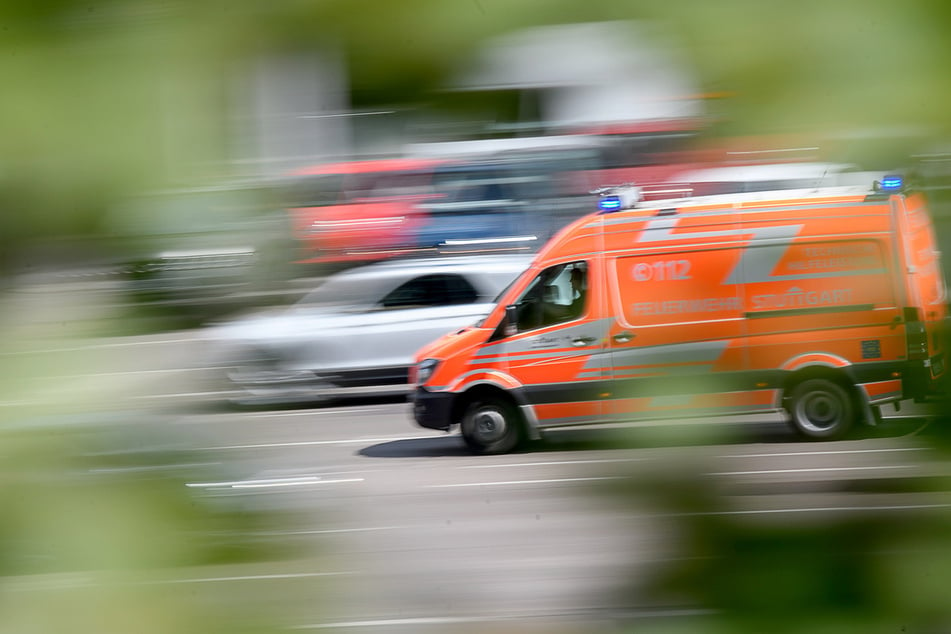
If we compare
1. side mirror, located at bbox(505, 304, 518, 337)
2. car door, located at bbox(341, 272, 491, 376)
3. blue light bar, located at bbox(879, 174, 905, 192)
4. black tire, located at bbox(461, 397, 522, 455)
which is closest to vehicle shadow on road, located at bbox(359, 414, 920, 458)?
blue light bar, located at bbox(879, 174, 905, 192)

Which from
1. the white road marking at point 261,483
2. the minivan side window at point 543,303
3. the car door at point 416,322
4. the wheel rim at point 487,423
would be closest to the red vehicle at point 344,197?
the white road marking at point 261,483

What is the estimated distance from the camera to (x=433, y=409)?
675cm

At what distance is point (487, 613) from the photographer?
0.60 meters

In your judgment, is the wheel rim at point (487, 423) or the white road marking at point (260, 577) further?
the wheel rim at point (487, 423)

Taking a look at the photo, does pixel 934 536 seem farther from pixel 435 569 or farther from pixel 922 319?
pixel 435 569

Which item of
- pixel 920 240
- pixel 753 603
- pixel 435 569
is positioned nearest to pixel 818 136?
pixel 920 240

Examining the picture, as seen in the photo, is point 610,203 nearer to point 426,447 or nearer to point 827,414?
point 827,414

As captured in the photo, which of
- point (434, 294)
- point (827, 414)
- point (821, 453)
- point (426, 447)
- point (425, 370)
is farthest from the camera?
point (434, 294)

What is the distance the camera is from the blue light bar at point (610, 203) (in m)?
0.87

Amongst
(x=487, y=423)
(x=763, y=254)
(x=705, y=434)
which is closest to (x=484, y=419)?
(x=487, y=423)

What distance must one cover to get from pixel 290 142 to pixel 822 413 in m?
0.52

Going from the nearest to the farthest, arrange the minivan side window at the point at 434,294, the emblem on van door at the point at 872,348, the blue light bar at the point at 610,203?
the emblem on van door at the point at 872,348
the blue light bar at the point at 610,203
the minivan side window at the point at 434,294

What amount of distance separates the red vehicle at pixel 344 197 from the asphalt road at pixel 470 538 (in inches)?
3.5

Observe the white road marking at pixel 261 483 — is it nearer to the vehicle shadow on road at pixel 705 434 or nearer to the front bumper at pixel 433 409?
the vehicle shadow on road at pixel 705 434
